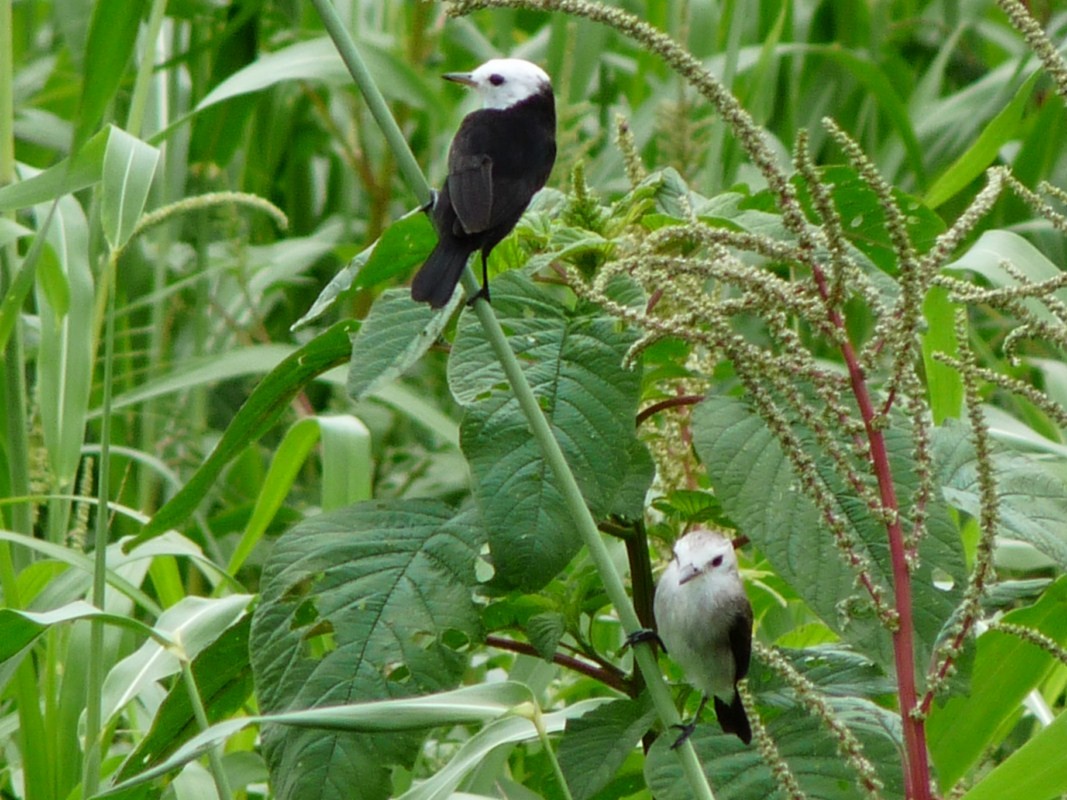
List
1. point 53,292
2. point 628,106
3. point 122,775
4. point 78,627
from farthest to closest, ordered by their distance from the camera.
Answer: point 628,106
point 53,292
point 78,627
point 122,775

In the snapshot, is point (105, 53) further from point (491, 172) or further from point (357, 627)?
point (357, 627)

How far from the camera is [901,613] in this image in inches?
46.3

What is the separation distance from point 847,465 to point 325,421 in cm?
125

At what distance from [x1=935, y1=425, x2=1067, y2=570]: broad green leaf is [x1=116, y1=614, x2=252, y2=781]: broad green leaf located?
807mm

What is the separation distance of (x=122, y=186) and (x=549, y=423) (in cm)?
59

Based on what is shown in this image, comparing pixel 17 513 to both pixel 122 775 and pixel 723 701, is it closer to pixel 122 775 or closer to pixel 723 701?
pixel 122 775

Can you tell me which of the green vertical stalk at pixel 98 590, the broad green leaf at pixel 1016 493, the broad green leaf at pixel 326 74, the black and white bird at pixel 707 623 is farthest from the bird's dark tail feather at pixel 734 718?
the broad green leaf at pixel 326 74

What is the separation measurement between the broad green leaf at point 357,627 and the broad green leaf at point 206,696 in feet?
0.48

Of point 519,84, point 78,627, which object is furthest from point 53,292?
point 519,84

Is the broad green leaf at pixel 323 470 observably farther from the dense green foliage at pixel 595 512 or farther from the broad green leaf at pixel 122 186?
the broad green leaf at pixel 122 186

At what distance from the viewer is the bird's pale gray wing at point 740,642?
5.88 ft

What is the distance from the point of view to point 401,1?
4379 mm

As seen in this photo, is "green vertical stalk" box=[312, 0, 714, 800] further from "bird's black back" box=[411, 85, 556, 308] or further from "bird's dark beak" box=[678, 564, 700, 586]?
"bird's dark beak" box=[678, 564, 700, 586]

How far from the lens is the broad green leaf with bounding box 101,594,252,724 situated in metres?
1.89
